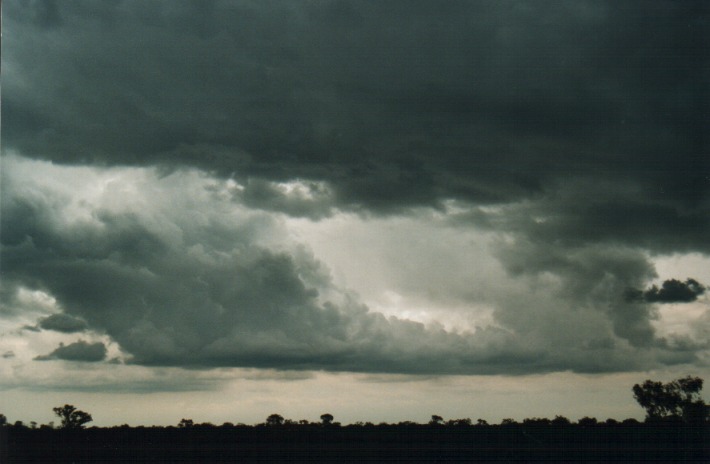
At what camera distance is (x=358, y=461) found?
2448 inches

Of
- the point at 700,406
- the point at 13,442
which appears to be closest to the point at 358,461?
the point at 13,442

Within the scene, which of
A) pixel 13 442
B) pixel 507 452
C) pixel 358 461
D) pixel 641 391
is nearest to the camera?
pixel 358 461

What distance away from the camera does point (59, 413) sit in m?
147

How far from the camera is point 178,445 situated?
81.1 m

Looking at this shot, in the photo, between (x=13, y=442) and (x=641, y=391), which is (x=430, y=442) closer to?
(x=13, y=442)

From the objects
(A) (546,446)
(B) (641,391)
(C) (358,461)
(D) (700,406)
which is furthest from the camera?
(B) (641,391)

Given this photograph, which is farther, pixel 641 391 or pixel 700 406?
pixel 641 391

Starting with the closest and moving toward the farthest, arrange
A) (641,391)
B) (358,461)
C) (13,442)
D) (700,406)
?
(358,461) < (13,442) < (700,406) < (641,391)

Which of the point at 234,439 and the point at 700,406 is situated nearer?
the point at 234,439

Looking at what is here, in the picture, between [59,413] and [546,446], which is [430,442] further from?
[59,413]

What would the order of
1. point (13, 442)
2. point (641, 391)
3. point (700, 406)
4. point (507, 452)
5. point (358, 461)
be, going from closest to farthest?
point (358, 461)
point (507, 452)
point (13, 442)
point (700, 406)
point (641, 391)

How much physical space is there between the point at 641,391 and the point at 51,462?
121m

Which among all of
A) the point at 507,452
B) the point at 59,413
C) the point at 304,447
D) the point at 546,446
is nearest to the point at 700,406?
the point at 546,446

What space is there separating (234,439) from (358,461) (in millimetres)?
27499
